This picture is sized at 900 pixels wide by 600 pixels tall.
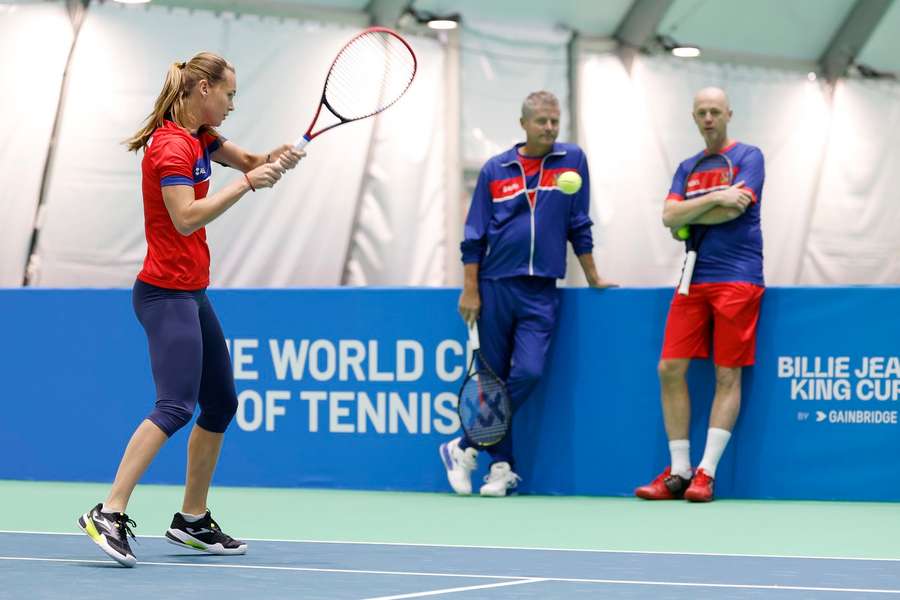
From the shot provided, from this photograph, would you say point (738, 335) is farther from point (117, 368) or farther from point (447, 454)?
point (117, 368)

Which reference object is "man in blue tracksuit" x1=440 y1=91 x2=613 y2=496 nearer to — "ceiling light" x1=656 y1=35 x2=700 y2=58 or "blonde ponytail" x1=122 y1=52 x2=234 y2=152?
"blonde ponytail" x1=122 y1=52 x2=234 y2=152

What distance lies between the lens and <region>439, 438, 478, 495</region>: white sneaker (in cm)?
684

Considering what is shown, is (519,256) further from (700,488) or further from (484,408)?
(700,488)

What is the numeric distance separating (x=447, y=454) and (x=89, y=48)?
5.67 meters

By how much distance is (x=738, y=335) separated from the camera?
6566mm

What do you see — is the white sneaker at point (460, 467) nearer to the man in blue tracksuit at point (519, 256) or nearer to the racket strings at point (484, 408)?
the man in blue tracksuit at point (519, 256)

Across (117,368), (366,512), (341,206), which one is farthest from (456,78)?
(366,512)

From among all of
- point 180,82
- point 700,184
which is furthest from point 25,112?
point 180,82

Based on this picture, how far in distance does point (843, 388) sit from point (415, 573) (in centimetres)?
271

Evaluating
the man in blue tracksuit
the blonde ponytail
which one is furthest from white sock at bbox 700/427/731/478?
the blonde ponytail

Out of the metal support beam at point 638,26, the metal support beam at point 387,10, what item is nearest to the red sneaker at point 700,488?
the metal support beam at point 387,10

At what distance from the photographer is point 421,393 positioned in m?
7.04

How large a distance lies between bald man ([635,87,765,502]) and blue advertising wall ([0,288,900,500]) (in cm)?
15

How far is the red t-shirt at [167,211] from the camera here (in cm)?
472
